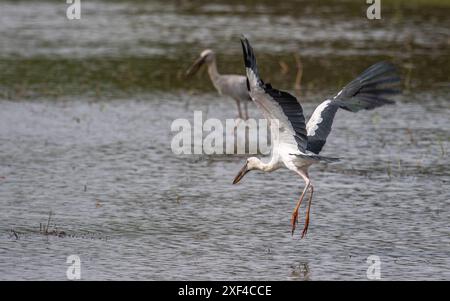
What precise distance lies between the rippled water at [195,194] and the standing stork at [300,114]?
538mm

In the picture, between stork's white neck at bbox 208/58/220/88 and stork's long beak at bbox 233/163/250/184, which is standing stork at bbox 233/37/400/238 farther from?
stork's white neck at bbox 208/58/220/88

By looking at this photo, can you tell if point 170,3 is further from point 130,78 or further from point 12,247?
point 12,247

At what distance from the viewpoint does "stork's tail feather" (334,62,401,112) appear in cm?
990

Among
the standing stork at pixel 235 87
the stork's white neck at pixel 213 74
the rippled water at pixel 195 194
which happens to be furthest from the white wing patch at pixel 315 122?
the stork's white neck at pixel 213 74

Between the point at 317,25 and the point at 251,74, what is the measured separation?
50.2ft

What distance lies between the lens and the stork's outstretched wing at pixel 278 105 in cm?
825

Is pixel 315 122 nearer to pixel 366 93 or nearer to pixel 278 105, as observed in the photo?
pixel 366 93

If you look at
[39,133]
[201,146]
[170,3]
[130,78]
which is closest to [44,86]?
[130,78]

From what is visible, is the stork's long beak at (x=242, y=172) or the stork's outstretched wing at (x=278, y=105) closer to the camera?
the stork's outstretched wing at (x=278, y=105)

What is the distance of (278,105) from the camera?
8672 mm

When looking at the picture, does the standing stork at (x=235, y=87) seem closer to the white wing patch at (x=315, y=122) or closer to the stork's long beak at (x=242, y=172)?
the stork's long beak at (x=242, y=172)

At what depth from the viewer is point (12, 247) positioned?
8.84 meters

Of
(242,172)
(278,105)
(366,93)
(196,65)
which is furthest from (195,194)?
(196,65)
